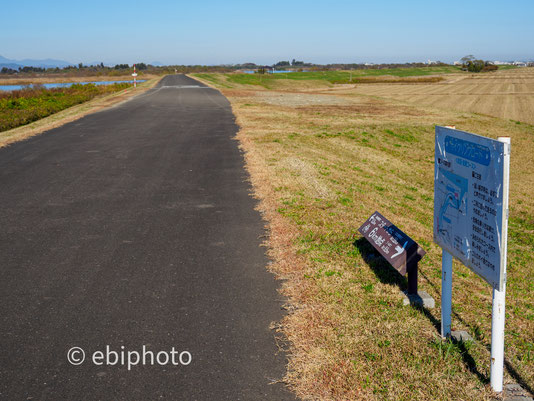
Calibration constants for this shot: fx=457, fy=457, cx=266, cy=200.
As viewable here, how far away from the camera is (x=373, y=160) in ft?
56.3

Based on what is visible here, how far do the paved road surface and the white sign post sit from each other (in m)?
1.83

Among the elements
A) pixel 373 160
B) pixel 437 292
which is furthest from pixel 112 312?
pixel 373 160

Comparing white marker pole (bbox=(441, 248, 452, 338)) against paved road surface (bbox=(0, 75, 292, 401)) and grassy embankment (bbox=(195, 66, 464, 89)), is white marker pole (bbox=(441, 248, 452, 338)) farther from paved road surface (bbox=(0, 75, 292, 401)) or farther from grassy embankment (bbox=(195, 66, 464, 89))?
grassy embankment (bbox=(195, 66, 464, 89))

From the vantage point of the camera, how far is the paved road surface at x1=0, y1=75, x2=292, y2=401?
3.92 m

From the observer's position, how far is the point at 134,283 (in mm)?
5598

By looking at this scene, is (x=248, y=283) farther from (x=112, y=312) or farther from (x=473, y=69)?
(x=473, y=69)

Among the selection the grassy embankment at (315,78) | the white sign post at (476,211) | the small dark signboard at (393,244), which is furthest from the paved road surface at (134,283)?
the grassy embankment at (315,78)

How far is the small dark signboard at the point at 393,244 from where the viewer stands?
529cm

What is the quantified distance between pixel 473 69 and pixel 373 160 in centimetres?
15904

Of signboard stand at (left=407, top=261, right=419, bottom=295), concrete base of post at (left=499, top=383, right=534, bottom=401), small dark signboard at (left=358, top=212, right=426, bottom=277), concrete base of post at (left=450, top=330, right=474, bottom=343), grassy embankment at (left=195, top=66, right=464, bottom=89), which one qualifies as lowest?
concrete base of post at (left=499, top=383, right=534, bottom=401)

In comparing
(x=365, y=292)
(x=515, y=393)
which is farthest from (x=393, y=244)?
(x=515, y=393)

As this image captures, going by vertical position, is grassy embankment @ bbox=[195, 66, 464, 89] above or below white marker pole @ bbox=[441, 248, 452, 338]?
above

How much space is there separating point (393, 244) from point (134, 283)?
3224 mm

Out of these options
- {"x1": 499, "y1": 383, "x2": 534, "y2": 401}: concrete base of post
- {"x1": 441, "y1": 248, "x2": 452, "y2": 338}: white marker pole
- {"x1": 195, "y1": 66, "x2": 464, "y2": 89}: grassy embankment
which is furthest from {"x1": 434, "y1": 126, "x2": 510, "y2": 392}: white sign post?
{"x1": 195, "y1": 66, "x2": 464, "y2": 89}: grassy embankment
